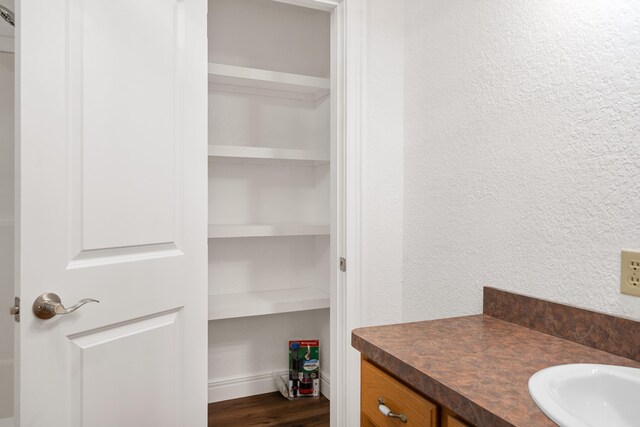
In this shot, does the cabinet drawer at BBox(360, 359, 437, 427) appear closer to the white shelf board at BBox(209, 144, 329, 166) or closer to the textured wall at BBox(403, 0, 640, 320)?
the textured wall at BBox(403, 0, 640, 320)

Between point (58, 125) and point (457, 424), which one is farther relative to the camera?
point (58, 125)

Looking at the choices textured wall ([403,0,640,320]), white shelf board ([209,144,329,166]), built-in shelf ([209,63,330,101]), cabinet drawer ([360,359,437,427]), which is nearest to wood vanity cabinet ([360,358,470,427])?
cabinet drawer ([360,359,437,427])

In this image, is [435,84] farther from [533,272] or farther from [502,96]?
[533,272]

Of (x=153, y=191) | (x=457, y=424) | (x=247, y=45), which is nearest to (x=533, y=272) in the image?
(x=457, y=424)

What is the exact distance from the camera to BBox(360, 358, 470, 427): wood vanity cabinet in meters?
0.89

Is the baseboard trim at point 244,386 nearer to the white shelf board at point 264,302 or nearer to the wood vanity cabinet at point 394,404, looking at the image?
the white shelf board at point 264,302

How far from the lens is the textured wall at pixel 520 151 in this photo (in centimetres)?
108

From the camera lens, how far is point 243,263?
104 inches

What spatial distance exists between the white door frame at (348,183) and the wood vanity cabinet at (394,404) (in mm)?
778

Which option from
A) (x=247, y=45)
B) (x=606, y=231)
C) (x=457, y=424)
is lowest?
(x=457, y=424)

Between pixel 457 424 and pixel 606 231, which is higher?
pixel 606 231

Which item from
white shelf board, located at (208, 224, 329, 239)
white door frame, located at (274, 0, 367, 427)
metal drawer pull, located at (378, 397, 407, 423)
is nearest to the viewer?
metal drawer pull, located at (378, 397, 407, 423)

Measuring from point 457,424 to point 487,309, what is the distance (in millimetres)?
688

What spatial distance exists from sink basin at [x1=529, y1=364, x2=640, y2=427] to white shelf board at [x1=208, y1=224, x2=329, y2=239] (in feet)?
5.48
